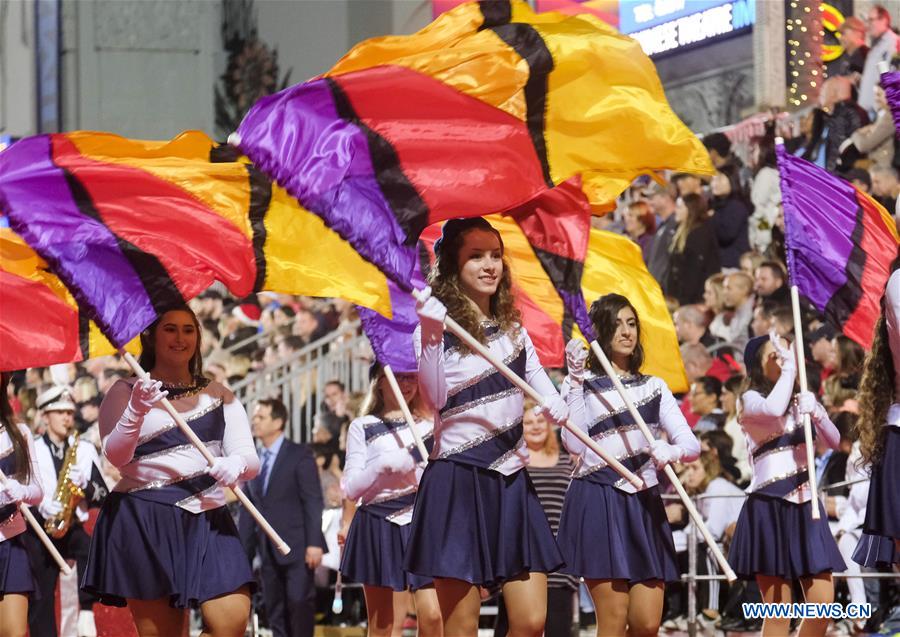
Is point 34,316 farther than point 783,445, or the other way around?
point 34,316

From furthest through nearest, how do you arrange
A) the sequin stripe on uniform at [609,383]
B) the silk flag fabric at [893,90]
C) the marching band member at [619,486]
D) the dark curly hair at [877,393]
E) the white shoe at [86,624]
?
the white shoe at [86,624], the sequin stripe on uniform at [609,383], the marching band member at [619,486], the silk flag fabric at [893,90], the dark curly hair at [877,393]

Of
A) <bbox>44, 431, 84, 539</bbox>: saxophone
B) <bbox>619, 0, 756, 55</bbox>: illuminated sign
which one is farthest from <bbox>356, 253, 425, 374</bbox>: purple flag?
<bbox>619, 0, 756, 55</bbox>: illuminated sign

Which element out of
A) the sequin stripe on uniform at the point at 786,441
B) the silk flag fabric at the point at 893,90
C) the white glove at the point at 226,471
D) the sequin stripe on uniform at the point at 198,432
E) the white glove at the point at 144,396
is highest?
the silk flag fabric at the point at 893,90

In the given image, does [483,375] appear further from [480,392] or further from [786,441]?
[786,441]

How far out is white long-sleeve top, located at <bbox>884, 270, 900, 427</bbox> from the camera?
660 cm

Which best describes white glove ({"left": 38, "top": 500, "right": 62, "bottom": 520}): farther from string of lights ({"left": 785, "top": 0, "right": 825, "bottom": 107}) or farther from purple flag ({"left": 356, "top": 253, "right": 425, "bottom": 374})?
string of lights ({"left": 785, "top": 0, "right": 825, "bottom": 107})

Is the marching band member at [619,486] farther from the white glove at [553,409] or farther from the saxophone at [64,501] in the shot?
the saxophone at [64,501]

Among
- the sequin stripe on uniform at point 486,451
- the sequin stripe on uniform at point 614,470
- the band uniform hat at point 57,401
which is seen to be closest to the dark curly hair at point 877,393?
the sequin stripe on uniform at point 614,470

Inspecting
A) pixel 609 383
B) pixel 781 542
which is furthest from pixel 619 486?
pixel 781 542

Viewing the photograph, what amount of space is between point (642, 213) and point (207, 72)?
13587mm

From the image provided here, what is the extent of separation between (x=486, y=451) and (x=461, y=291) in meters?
0.70

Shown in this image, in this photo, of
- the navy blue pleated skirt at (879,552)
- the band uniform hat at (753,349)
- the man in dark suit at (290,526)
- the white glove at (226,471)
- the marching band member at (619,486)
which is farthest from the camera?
the man in dark suit at (290,526)

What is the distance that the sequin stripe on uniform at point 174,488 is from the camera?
7305 mm

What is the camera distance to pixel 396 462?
9500 mm
